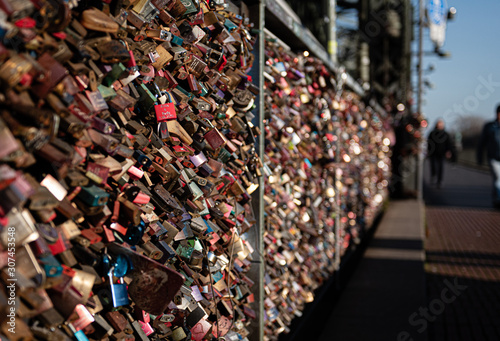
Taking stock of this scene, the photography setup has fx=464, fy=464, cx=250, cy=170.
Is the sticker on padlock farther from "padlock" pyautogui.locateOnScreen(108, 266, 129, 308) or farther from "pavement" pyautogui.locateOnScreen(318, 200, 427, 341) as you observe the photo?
"pavement" pyautogui.locateOnScreen(318, 200, 427, 341)

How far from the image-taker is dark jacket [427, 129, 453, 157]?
48.8 feet

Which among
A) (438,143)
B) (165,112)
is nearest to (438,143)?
(438,143)

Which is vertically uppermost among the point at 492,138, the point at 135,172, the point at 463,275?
the point at 135,172

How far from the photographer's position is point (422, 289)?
4191 mm

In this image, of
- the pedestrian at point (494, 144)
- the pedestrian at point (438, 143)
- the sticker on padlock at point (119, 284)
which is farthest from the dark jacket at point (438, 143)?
the sticker on padlock at point (119, 284)

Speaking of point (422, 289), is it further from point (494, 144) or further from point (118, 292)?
point (494, 144)

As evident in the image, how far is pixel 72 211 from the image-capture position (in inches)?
42.4

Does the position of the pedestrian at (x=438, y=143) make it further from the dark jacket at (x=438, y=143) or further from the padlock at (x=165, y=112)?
the padlock at (x=165, y=112)

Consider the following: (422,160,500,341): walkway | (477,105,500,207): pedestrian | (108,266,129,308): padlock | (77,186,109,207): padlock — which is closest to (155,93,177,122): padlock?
(77,186,109,207): padlock

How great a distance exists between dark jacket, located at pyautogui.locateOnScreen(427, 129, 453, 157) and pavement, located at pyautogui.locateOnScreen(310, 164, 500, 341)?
7.38m

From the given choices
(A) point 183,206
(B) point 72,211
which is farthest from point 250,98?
(B) point 72,211

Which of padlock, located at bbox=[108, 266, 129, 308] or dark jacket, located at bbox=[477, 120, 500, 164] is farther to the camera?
dark jacket, located at bbox=[477, 120, 500, 164]

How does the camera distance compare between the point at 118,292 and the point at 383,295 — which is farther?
the point at 383,295

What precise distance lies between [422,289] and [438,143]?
11.8 m
